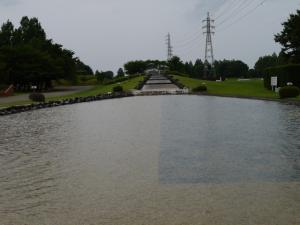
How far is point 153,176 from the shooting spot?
892 cm

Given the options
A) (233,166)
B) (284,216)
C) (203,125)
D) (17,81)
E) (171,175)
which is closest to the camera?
(284,216)

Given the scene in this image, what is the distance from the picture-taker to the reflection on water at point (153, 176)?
6.55 m

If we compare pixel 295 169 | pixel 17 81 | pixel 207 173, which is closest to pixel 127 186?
pixel 207 173

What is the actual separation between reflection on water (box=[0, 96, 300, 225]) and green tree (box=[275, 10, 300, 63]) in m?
30.7

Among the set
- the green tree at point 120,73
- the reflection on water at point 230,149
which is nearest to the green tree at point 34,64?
the reflection on water at point 230,149

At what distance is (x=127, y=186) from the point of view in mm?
8219

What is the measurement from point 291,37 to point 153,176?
40.1 metres

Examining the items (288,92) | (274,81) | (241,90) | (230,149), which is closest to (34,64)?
(241,90)

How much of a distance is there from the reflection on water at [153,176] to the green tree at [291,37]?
30748 millimetres

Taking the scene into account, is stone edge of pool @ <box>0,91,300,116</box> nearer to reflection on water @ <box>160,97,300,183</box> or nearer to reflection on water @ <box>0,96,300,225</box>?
reflection on water @ <box>160,97,300,183</box>

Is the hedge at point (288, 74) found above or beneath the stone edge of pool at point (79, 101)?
above

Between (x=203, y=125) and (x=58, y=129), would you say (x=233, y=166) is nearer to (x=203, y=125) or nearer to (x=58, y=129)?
(x=203, y=125)

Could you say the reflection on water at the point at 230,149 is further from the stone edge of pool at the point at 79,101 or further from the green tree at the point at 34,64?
the green tree at the point at 34,64

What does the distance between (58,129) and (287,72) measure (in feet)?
82.1
